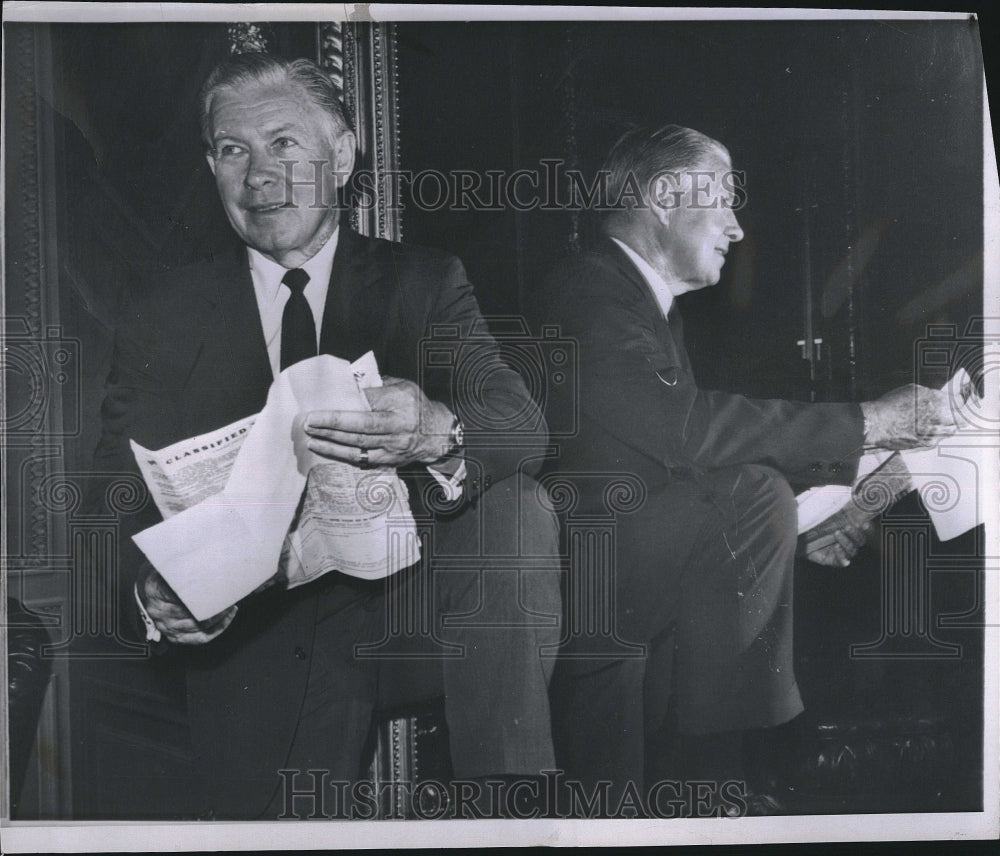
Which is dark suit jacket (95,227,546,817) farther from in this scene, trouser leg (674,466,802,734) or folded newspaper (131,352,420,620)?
trouser leg (674,466,802,734)

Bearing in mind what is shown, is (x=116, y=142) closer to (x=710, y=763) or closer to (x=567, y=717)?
(x=567, y=717)

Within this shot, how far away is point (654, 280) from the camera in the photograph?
8.11 feet

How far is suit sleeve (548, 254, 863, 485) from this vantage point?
96.2 inches

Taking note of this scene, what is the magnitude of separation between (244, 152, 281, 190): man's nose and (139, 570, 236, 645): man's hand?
118 cm

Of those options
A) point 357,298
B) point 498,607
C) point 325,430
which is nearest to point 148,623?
point 325,430

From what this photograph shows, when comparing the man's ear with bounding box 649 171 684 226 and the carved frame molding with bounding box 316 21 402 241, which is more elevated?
the carved frame molding with bounding box 316 21 402 241

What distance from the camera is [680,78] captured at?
2.46 metres

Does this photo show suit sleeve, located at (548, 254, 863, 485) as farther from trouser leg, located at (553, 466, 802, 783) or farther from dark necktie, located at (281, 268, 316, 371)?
dark necktie, located at (281, 268, 316, 371)

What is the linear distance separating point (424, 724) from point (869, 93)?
2310mm

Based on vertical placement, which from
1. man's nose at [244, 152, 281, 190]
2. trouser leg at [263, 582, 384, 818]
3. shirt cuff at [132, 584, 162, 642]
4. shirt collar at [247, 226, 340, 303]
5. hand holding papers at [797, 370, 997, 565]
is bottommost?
trouser leg at [263, 582, 384, 818]

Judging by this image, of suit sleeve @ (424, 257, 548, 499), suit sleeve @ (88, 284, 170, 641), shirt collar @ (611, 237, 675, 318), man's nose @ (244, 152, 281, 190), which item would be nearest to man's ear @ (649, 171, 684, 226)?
shirt collar @ (611, 237, 675, 318)

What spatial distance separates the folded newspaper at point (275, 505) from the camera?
2.42 meters

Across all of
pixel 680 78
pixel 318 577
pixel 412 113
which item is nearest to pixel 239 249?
pixel 412 113

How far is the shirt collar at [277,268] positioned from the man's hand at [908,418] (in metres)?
1.65
